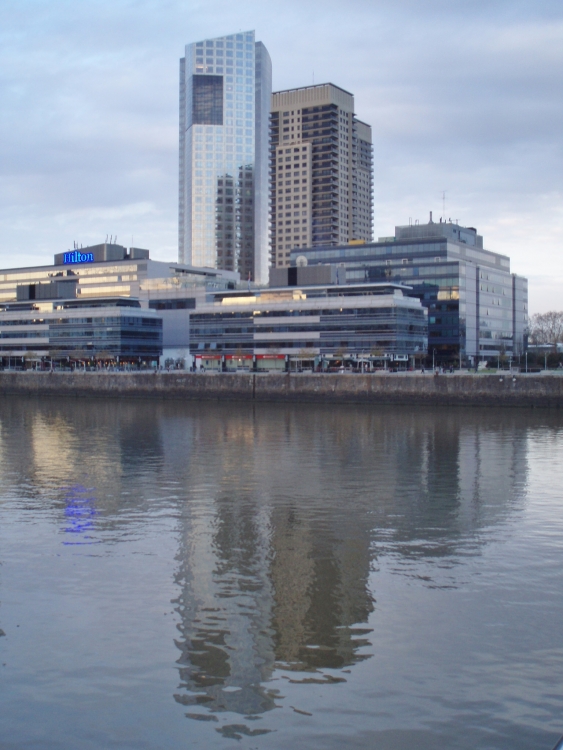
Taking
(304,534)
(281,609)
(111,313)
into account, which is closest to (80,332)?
(111,313)

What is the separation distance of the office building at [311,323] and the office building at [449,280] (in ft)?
74.1

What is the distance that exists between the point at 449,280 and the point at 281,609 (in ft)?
519

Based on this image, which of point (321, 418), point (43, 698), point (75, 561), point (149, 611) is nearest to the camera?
point (43, 698)

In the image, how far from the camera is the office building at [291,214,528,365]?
171 meters

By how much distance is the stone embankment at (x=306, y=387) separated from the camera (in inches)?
3802

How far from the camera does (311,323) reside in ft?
479

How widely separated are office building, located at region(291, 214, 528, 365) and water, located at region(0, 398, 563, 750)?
425ft

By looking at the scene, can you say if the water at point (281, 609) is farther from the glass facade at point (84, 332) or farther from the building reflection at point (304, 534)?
the glass facade at point (84, 332)

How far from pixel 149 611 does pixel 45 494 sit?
18.5 meters

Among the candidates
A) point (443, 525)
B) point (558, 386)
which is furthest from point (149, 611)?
point (558, 386)

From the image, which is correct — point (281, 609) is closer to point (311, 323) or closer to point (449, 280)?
point (311, 323)

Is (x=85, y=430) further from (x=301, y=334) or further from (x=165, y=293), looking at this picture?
(x=165, y=293)

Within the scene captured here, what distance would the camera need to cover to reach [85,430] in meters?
71.4

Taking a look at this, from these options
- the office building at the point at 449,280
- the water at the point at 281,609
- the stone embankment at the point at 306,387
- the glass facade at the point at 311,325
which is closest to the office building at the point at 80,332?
the glass facade at the point at 311,325
